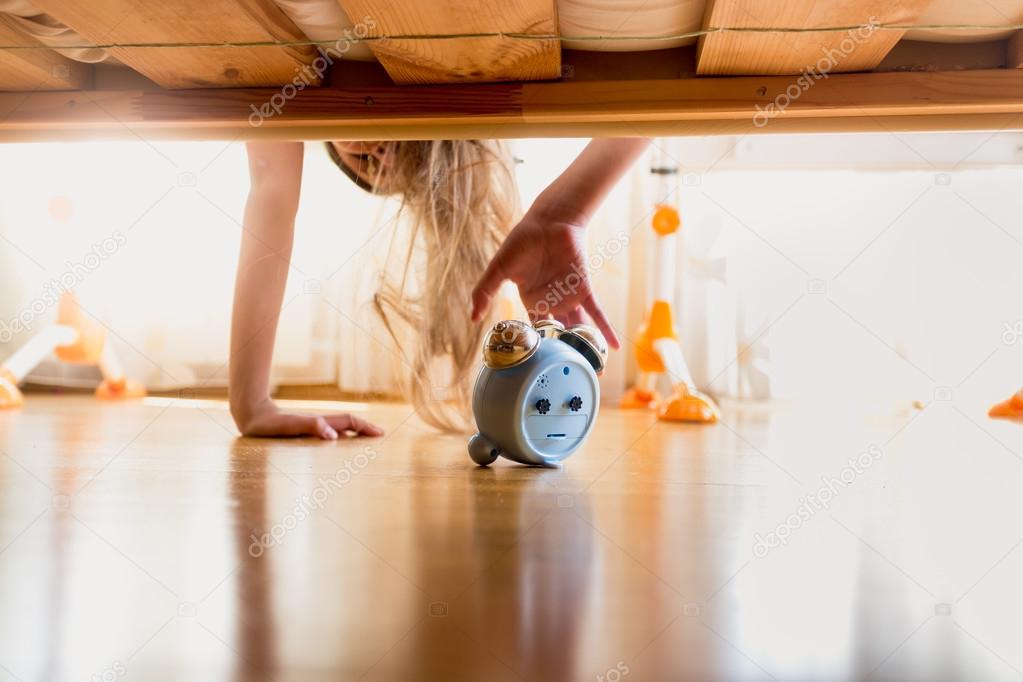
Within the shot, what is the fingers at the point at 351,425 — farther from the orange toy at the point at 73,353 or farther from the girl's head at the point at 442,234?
the orange toy at the point at 73,353

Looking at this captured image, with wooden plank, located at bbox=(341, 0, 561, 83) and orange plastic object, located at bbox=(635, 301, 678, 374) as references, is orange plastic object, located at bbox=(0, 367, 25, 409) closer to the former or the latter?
orange plastic object, located at bbox=(635, 301, 678, 374)

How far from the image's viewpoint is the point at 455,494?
0.82m

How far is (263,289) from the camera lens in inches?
50.8

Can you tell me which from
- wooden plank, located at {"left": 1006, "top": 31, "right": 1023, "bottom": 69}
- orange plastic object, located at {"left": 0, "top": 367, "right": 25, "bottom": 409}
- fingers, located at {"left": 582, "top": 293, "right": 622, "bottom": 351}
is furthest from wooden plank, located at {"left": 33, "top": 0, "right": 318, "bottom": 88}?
orange plastic object, located at {"left": 0, "top": 367, "right": 25, "bottom": 409}

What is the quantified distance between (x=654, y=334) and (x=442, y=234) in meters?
0.80

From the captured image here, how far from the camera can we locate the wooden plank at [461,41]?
0.63 m

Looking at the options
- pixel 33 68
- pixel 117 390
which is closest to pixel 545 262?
pixel 33 68

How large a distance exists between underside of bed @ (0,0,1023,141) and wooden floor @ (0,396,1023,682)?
0.32 metres

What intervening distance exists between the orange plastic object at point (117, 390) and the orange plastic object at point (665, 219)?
135 centimetres

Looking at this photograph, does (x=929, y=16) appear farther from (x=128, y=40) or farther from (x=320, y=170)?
(x=320, y=170)

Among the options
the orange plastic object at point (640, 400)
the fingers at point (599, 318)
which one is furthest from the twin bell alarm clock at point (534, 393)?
the orange plastic object at point (640, 400)

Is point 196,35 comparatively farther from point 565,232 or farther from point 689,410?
point 689,410

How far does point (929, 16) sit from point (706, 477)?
0.49 meters

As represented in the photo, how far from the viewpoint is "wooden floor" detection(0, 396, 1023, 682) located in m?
0.38
